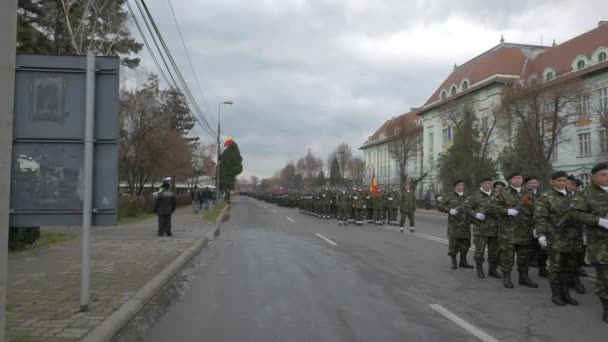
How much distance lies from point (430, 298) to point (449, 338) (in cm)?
176

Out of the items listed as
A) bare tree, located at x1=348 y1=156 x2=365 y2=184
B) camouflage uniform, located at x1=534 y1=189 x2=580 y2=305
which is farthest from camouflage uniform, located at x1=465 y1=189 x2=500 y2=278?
bare tree, located at x1=348 y1=156 x2=365 y2=184

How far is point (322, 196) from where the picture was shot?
27.9 m

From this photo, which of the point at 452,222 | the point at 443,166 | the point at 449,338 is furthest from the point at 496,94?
the point at 449,338

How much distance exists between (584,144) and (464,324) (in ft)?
140

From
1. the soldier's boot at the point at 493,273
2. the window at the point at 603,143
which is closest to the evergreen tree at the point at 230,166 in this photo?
the window at the point at 603,143

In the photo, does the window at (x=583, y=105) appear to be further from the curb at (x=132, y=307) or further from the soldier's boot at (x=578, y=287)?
the curb at (x=132, y=307)

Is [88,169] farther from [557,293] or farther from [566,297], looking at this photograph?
[566,297]

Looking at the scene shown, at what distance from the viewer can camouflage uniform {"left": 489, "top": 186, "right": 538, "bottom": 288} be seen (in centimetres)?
740

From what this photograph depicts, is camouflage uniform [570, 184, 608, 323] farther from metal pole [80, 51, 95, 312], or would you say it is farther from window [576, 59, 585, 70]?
window [576, 59, 585, 70]

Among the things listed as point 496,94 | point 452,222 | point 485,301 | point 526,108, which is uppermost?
point 496,94

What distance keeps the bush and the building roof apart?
1661 inches

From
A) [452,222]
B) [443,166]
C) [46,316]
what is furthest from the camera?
[443,166]

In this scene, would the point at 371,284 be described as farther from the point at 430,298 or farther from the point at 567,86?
the point at 567,86

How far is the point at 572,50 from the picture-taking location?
154ft
